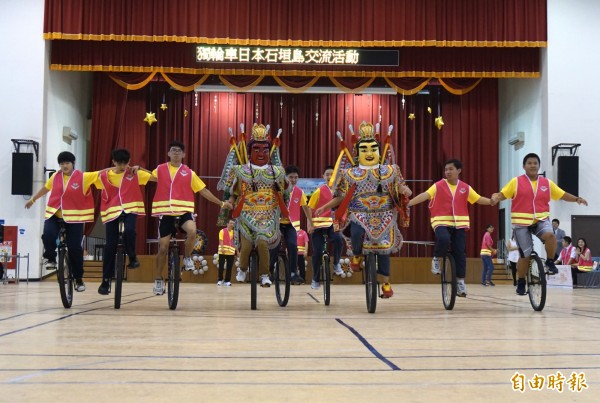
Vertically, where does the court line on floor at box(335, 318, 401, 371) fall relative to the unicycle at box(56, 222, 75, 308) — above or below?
below

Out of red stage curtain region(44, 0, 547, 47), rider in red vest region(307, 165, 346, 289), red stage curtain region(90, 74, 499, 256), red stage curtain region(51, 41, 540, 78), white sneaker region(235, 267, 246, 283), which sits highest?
red stage curtain region(44, 0, 547, 47)

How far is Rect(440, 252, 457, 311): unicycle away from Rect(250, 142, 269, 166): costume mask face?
1.88 m

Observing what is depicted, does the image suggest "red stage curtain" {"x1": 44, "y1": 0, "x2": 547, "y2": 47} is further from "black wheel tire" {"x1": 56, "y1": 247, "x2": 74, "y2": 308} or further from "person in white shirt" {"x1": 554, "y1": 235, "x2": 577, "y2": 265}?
"black wheel tire" {"x1": 56, "y1": 247, "x2": 74, "y2": 308}

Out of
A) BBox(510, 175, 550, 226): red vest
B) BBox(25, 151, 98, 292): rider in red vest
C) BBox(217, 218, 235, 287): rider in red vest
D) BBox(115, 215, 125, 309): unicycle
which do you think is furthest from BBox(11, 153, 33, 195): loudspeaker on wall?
BBox(510, 175, 550, 226): red vest

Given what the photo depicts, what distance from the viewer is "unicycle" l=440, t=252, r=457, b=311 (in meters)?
6.61

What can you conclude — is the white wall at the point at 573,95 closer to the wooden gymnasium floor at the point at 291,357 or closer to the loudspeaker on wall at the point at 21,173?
the loudspeaker on wall at the point at 21,173

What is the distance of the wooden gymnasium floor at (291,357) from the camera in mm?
2562

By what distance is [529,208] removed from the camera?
A: 22.8ft

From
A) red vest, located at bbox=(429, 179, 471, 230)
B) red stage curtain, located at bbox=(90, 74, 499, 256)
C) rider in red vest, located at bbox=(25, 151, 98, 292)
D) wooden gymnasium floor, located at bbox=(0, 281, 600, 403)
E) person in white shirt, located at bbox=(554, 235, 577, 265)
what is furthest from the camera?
red stage curtain, located at bbox=(90, 74, 499, 256)

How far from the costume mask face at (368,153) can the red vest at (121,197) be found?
2.00m

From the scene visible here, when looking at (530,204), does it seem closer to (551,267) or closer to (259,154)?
(551,267)

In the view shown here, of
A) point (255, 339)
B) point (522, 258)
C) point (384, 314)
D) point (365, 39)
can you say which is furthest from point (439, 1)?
point (255, 339)

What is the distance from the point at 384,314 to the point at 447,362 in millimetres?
2929

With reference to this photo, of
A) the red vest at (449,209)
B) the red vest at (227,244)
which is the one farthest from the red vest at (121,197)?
the red vest at (227,244)
